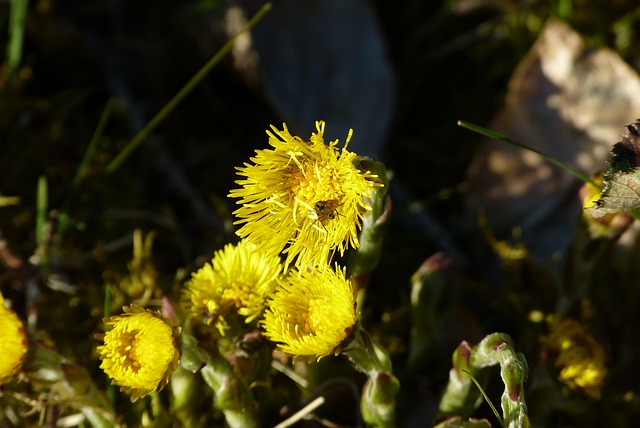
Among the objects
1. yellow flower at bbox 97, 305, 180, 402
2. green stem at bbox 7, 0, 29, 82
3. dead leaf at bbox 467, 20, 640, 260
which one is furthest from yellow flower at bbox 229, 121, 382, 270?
green stem at bbox 7, 0, 29, 82

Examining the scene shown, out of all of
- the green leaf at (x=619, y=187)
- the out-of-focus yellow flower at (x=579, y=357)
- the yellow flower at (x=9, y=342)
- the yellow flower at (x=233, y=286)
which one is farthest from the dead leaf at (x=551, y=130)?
the yellow flower at (x=9, y=342)

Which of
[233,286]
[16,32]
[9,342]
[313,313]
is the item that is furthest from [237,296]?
[16,32]

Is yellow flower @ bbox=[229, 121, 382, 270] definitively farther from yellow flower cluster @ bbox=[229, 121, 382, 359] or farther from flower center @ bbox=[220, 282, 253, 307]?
flower center @ bbox=[220, 282, 253, 307]

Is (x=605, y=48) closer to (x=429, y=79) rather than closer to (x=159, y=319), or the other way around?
(x=429, y=79)

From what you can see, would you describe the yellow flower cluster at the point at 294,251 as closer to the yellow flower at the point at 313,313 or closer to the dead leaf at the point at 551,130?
the yellow flower at the point at 313,313

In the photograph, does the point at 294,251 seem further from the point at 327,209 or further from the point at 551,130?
the point at 551,130

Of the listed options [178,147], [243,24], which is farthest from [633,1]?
[178,147]
